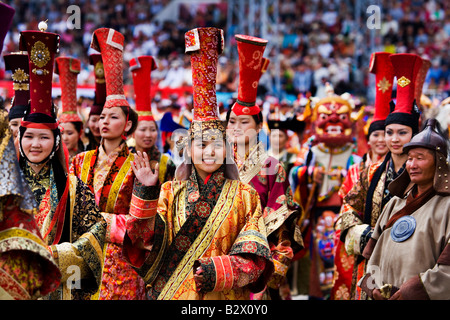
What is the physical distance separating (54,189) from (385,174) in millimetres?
2485

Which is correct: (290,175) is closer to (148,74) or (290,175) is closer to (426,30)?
(148,74)

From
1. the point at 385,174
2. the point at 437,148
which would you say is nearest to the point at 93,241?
the point at 437,148

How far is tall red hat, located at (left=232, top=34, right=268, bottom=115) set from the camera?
5324 millimetres

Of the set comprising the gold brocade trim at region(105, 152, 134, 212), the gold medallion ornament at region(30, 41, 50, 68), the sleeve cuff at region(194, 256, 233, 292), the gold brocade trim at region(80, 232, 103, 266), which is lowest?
the sleeve cuff at region(194, 256, 233, 292)

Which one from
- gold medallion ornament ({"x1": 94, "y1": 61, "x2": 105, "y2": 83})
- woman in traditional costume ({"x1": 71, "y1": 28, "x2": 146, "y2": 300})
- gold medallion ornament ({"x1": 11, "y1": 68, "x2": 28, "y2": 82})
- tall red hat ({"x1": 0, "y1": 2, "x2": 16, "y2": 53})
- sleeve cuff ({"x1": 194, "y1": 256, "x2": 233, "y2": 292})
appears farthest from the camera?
gold medallion ornament ({"x1": 94, "y1": 61, "x2": 105, "y2": 83})

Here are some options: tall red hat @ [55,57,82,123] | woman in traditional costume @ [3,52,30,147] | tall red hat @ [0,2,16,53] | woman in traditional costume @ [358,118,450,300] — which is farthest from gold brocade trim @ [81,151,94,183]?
woman in traditional costume @ [358,118,450,300]

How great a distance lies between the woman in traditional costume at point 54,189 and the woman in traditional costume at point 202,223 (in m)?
0.26

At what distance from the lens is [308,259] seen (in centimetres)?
782

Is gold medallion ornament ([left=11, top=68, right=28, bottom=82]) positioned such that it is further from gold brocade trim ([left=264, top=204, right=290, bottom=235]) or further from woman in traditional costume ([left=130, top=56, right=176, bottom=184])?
gold brocade trim ([left=264, top=204, right=290, bottom=235])

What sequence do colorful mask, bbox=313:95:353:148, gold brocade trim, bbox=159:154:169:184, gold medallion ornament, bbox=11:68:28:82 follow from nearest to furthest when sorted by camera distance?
gold medallion ornament, bbox=11:68:28:82 < gold brocade trim, bbox=159:154:169:184 < colorful mask, bbox=313:95:353:148

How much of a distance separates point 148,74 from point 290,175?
6.34 feet

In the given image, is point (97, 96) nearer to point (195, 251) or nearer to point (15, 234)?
point (195, 251)

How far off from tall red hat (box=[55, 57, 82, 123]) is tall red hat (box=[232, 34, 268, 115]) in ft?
5.00

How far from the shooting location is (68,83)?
632 cm
